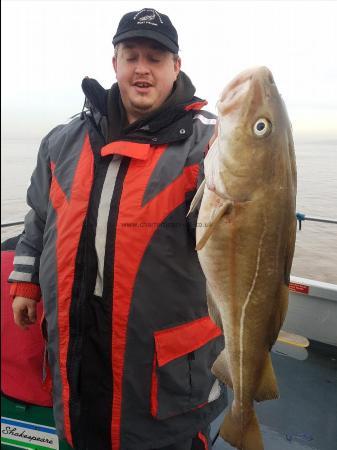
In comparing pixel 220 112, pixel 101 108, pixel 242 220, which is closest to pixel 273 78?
pixel 220 112

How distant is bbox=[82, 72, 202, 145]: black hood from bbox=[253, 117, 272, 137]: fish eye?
0.58m

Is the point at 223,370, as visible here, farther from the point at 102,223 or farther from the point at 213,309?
the point at 102,223

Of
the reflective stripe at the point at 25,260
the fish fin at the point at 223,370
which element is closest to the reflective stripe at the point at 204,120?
the fish fin at the point at 223,370

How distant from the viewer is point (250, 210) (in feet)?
5.00

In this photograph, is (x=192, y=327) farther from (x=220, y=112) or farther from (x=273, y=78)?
Result: (x=273, y=78)

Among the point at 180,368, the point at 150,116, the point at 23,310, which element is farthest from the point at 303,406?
the point at 150,116

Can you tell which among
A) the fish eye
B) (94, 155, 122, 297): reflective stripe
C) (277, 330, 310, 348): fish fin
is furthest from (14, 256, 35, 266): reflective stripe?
(277, 330, 310, 348): fish fin

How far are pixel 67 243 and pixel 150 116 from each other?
0.78 meters

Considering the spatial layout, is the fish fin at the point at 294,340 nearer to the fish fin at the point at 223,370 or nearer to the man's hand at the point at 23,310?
the fish fin at the point at 223,370

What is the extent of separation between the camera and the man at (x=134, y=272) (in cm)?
191

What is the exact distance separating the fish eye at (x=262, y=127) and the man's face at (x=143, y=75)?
81cm

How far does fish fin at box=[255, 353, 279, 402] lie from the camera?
176 centimetres

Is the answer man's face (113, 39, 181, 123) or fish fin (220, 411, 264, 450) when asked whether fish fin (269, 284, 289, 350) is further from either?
man's face (113, 39, 181, 123)

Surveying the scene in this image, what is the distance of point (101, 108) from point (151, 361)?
1380 mm
